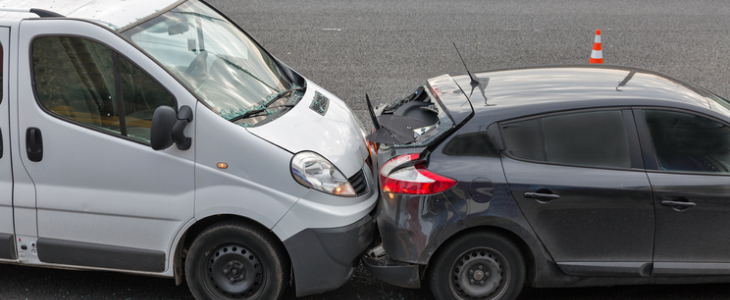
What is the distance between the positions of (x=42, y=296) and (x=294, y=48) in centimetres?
671

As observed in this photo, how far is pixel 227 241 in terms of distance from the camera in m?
3.96

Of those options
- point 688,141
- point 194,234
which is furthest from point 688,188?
point 194,234

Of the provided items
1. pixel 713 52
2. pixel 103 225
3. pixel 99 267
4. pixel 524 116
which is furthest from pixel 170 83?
pixel 713 52

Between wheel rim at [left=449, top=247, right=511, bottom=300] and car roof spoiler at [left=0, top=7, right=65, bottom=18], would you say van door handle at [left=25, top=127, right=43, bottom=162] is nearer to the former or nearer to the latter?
car roof spoiler at [left=0, top=7, right=65, bottom=18]

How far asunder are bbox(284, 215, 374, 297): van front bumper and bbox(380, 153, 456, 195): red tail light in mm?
300

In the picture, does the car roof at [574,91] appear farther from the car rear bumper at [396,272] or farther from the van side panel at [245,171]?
the van side panel at [245,171]

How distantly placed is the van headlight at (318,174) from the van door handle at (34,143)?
1559mm

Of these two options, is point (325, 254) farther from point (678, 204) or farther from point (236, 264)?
point (678, 204)

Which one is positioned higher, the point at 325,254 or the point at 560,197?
the point at 560,197

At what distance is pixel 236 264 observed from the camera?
158 inches

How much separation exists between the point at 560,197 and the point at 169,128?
2339 mm

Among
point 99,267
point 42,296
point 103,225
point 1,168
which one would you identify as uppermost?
point 1,168

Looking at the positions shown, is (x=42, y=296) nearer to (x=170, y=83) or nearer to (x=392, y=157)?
(x=170, y=83)

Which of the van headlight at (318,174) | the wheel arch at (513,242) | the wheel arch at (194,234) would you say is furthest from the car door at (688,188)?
the wheel arch at (194,234)
